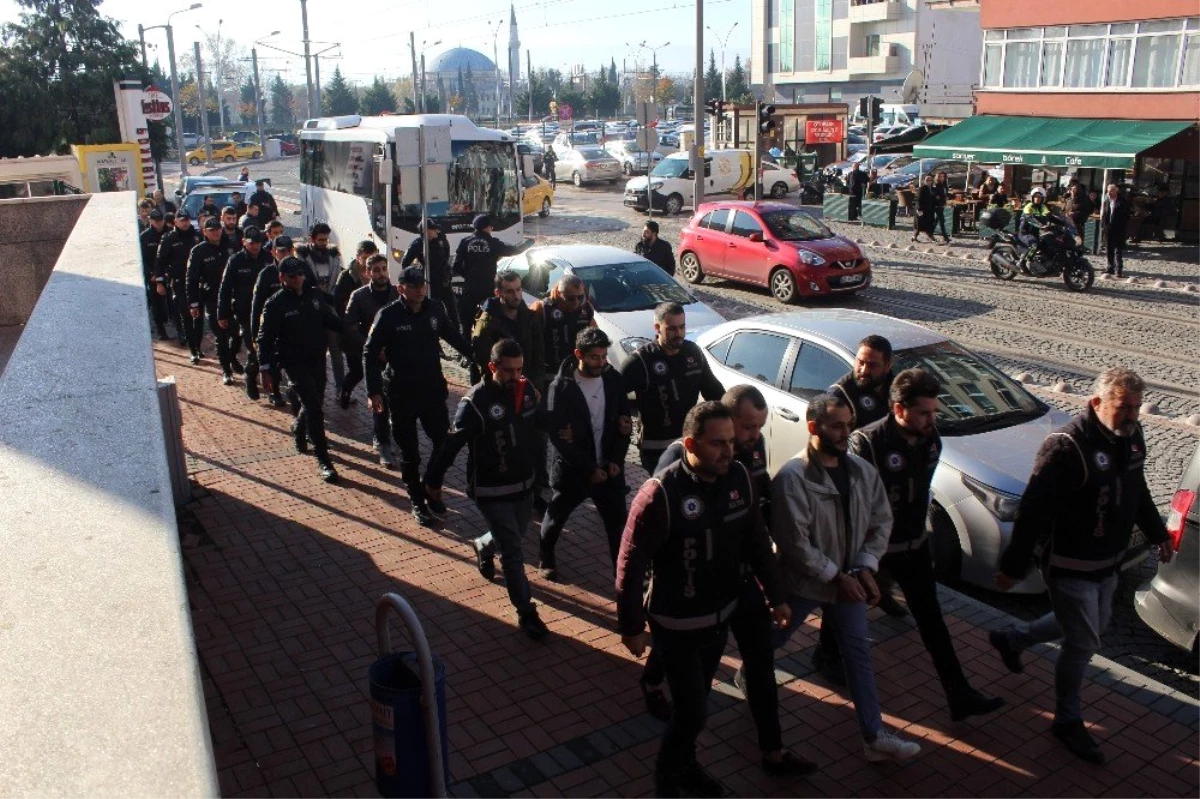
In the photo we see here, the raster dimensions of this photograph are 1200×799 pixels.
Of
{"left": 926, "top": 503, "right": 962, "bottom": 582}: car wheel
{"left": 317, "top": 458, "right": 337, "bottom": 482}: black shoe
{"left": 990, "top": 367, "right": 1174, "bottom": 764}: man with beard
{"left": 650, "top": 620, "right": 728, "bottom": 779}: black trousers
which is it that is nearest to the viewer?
{"left": 650, "top": 620, "right": 728, "bottom": 779}: black trousers

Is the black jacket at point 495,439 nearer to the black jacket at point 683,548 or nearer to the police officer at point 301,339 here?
the black jacket at point 683,548

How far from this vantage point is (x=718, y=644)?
4.91 m

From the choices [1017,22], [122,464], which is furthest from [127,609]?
[1017,22]

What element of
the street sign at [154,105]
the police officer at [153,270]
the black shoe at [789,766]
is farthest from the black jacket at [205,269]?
the street sign at [154,105]

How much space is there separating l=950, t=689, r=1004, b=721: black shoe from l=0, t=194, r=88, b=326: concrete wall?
10.7 metres

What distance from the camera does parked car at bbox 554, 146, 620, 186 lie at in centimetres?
4481

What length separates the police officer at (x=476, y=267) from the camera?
1309cm

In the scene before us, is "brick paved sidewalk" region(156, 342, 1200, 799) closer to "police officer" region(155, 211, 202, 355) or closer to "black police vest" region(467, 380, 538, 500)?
"black police vest" region(467, 380, 538, 500)

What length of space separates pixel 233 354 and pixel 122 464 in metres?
9.72

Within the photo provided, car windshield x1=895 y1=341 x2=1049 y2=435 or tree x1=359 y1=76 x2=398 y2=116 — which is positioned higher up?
tree x1=359 y1=76 x2=398 y2=116

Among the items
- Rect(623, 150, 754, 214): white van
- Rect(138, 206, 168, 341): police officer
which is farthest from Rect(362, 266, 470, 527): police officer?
Rect(623, 150, 754, 214): white van

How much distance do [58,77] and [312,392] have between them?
125ft

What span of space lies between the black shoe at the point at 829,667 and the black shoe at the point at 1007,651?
32.7 inches

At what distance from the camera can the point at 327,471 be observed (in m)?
9.70
